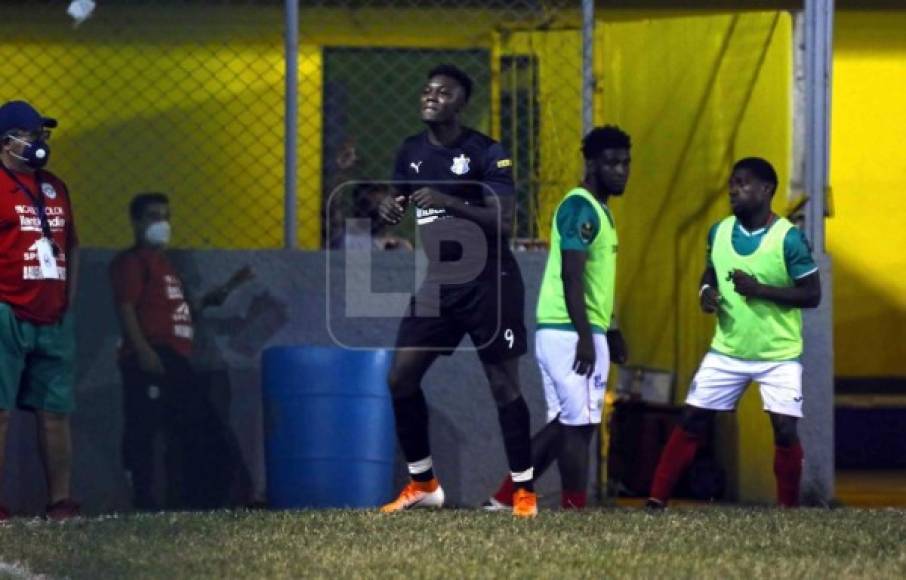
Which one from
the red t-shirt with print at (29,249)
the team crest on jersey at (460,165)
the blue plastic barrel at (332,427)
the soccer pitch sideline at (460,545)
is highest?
the team crest on jersey at (460,165)

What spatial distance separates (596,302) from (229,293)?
7.28 feet

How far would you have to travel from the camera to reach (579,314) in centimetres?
942

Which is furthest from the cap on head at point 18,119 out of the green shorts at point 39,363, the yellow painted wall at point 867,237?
the yellow painted wall at point 867,237

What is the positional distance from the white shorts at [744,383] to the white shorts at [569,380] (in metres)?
0.55

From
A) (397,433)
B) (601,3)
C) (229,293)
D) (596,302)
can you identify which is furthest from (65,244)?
(601,3)

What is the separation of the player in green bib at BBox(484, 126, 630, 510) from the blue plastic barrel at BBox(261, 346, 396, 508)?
682 millimetres

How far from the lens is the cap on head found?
946cm

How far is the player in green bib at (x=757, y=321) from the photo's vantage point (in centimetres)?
967

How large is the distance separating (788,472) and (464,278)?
2093mm

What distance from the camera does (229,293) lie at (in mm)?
10664

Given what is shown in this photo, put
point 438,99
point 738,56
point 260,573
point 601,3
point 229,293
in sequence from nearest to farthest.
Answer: point 260,573
point 438,99
point 229,293
point 738,56
point 601,3

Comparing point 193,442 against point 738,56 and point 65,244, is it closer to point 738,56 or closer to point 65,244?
point 65,244

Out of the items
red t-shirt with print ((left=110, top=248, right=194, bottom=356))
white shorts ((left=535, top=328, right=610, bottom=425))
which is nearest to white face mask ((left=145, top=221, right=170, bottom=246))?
red t-shirt with print ((left=110, top=248, right=194, bottom=356))

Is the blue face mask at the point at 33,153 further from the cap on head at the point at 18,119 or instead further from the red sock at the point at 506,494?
the red sock at the point at 506,494
